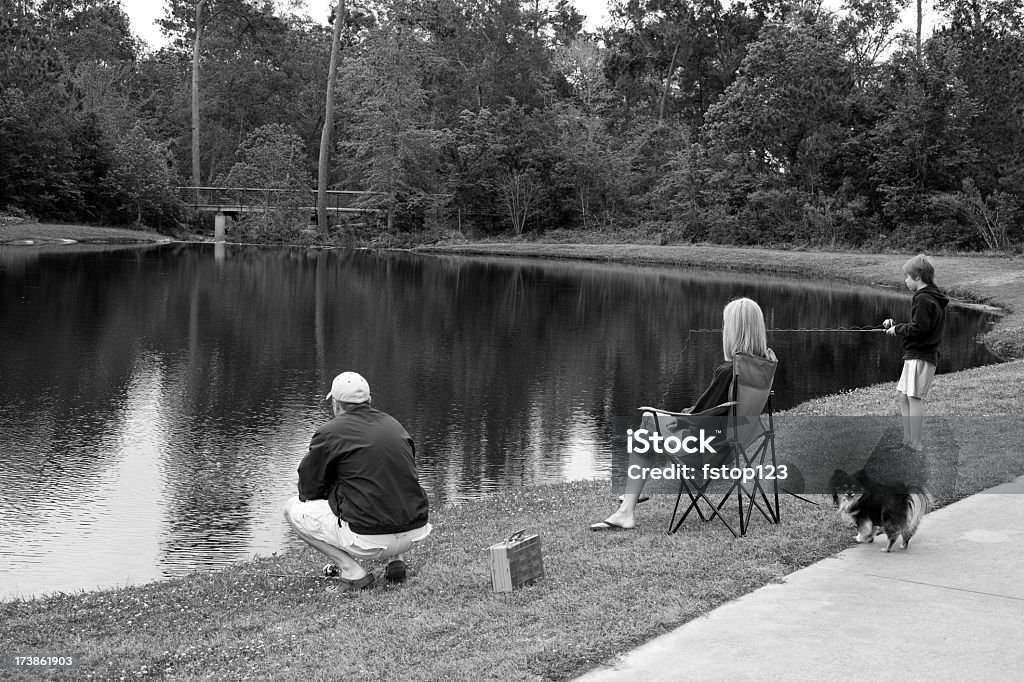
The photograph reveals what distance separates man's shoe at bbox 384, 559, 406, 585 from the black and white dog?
2.82 m

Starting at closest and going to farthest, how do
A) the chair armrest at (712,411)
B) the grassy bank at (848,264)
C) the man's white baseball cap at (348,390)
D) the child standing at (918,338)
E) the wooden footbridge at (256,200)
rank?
1. the man's white baseball cap at (348,390)
2. the chair armrest at (712,411)
3. the child standing at (918,338)
4. the grassy bank at (848,264)
5. the wooden footbridge at (256,200)

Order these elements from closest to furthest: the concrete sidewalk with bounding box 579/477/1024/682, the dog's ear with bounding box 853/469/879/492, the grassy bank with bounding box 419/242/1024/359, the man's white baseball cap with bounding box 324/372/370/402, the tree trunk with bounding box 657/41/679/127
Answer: the concrete sidewalk with bounding box 579/477/1024/682
the man's white baseball cap with bounding box 324/372/370/402
the dog's ear with bounding box 853/469/879/492
the grassy bank with bounding box 419/242/1024/359
the tree trunk with bounding box 657/41/679/127

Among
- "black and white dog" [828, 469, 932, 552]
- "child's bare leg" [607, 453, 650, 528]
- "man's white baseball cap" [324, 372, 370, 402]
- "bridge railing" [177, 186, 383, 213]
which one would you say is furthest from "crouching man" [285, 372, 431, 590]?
"bridge railing" [177, 186, 383, 213]

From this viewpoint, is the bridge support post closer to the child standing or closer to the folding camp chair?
the child standing

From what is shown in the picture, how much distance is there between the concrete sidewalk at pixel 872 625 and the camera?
4.83m

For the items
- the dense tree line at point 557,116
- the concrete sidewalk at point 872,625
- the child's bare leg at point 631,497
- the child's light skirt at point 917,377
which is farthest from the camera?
the dense tree line at point 557,116

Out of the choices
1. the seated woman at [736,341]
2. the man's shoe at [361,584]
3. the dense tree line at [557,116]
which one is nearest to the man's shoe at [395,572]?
the man's shoe at [361,584]

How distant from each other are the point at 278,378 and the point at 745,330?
12164mm

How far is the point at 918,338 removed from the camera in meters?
9.90

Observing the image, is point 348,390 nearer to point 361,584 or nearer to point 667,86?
point 361,584

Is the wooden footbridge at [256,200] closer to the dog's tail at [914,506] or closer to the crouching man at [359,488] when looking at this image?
the crouching man at [359,488]

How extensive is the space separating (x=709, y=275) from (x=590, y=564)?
39.0 metres

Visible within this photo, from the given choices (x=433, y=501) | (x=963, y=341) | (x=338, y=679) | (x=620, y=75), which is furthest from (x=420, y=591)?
(x=620, y=75)

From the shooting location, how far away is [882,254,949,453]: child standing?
9.77 m
